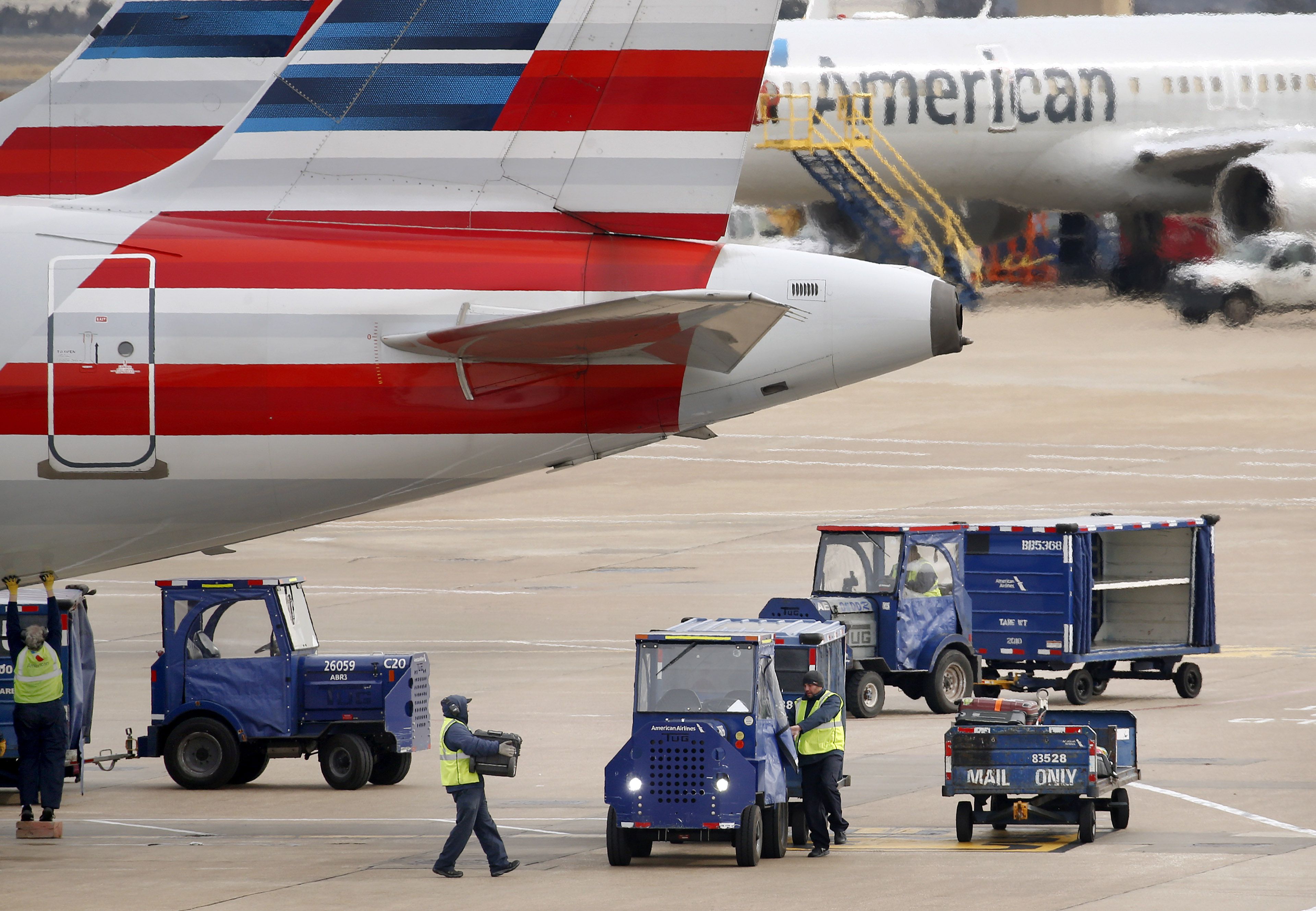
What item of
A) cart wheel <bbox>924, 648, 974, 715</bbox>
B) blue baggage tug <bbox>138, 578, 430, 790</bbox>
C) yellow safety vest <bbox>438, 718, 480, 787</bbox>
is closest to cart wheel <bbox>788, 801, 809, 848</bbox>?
yellow safety vest <bbox>438, 718, 480, 787</bbox>

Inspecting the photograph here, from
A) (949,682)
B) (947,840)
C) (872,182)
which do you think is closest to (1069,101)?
(872,182)

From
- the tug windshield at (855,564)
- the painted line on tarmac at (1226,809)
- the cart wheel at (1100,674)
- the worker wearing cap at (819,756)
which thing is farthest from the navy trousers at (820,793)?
the cart wheel at (1100,674)

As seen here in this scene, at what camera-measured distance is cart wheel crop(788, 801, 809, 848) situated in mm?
20734

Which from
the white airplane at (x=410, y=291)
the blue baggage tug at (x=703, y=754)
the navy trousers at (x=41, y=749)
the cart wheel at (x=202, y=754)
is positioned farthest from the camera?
the cart wheel at (x=202, y=754)

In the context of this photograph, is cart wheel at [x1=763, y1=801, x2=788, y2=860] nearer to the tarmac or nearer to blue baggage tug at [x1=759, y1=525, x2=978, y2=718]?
the tarmac

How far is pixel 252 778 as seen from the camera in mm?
25156

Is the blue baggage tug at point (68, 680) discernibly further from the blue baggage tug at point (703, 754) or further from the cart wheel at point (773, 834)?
the cart wheel at point (773, 834)

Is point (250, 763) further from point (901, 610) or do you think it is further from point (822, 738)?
point (901, 610)

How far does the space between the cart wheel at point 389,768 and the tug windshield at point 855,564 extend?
772cm

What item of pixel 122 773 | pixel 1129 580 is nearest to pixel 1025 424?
pixel 1129 580

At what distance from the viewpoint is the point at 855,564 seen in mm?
30266

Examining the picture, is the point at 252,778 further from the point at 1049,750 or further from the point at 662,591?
the point at 662,591

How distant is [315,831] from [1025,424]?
46951 mm

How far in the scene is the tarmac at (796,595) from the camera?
19.0 meters
